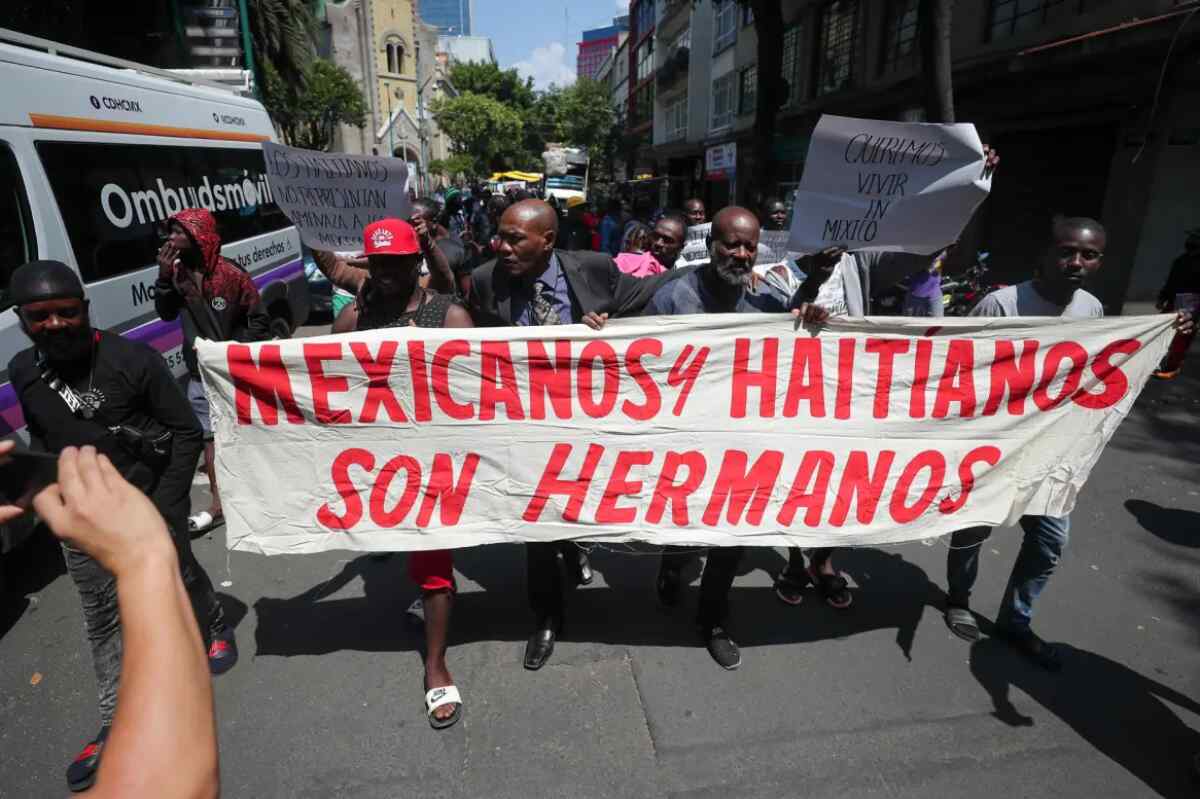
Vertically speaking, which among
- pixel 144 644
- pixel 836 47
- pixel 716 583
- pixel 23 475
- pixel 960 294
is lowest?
pixel 716 583

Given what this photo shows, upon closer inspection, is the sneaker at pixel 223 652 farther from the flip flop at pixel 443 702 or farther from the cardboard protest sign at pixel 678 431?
the flip flop at pixel 443 702

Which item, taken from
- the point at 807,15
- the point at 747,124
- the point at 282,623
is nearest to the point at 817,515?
the point at 282,623

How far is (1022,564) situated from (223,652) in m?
3.82

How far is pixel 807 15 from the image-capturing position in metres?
19.8

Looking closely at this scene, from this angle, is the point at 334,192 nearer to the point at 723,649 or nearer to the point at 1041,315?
the point at 723,649

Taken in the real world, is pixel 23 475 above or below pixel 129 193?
below

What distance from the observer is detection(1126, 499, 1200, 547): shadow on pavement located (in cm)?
438

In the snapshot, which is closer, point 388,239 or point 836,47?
point 388,239

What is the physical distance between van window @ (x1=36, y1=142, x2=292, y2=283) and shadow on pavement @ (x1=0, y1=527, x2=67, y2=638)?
5.82 feet

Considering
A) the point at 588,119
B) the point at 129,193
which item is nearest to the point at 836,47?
the point at 129,193

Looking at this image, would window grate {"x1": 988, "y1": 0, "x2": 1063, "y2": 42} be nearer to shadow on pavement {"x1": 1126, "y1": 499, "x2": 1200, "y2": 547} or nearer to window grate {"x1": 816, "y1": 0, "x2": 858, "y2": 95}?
window grate {"x1": 816, "y1": 0, "x2": 858, "y2": 95}

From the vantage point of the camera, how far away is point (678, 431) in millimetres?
2941

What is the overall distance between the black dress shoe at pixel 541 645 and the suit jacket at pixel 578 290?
4.82ft

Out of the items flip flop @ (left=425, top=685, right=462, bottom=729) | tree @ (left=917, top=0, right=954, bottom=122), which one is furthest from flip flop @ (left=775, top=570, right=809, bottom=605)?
tree @ (left=917, top=0, right=954, bottom=122)
